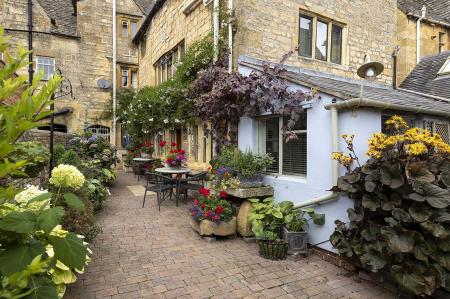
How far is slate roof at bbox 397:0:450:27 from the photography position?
11.9 metres

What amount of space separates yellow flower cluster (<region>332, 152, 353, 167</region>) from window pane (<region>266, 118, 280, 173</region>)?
196cm

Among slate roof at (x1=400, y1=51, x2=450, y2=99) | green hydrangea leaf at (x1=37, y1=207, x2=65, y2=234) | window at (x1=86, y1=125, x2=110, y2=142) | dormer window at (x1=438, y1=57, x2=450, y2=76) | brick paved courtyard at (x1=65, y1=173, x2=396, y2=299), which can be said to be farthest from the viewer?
window at (x1=86, y1=125, x2=110, y2=142)

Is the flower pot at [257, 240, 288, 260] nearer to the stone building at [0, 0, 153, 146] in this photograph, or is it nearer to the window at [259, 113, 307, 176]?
the window at [259, 113, 307, 176]

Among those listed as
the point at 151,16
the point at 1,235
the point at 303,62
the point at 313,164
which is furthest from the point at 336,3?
the point at 1,235

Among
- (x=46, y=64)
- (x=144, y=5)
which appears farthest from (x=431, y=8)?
(x=46, y=64)

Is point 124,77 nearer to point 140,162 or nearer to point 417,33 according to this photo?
point 140,162

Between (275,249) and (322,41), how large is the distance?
22.0ft

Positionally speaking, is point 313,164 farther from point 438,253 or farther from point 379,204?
point 438,253

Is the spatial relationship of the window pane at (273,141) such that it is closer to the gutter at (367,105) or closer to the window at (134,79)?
the gutter at (367,105)

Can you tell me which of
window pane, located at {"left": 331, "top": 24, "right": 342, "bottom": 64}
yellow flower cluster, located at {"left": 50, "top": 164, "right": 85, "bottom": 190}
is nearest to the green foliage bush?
yellow flower cluster, located at {"left": 50, "top": 164, "right": 85, "bottom": 190}

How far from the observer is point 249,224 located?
549 cm

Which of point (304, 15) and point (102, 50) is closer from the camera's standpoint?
point (304, 15)

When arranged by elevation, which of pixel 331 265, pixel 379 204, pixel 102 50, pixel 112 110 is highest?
pixel 102 50

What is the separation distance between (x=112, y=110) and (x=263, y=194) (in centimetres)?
1314
